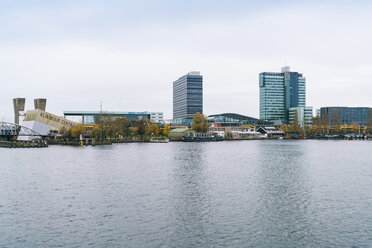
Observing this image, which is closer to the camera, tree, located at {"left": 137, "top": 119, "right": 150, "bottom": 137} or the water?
the water

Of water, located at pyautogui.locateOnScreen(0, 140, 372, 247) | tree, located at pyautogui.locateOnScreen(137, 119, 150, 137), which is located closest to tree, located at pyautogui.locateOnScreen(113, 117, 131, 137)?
tree, located at pyautogui.locateOnScreen(137, 119, 150, 137)

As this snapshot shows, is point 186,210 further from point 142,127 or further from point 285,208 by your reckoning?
point 142,127

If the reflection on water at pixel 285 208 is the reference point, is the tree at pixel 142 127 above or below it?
above

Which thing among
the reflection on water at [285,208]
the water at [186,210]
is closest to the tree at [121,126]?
the water at [186,210]

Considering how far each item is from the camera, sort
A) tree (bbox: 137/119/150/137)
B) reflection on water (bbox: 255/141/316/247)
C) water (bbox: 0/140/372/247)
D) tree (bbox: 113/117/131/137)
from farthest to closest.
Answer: tree (bbox: 137/119/150/137) < tree (bbox: 113/117/131/137) < reflection on water (bbox: 255/141/316/247) < water (bbox: 0/140/372/247)

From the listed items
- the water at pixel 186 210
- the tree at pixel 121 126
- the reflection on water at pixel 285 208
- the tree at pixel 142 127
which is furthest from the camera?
the tree at pixel 142 127

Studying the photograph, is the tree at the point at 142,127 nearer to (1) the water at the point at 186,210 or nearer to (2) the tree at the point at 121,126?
(2) the tree at the point at 121,126

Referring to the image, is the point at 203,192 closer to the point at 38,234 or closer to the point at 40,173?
the point at 38,234

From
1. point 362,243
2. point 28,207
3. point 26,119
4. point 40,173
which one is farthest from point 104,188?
point 26,119

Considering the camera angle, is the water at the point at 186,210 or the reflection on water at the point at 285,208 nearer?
the water at the point at 186,210

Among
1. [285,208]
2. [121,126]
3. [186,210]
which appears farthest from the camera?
[121,126]

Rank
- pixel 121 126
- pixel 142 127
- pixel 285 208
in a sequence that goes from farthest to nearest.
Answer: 1. pixel 142 127
2. pixel 121 126
3. pixel 285 208

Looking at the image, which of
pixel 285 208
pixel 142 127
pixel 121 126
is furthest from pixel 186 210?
pixel 142 127

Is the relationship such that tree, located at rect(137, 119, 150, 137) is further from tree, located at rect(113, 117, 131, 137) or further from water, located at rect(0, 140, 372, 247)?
water, located at rect(0, 140, 372, 247)
